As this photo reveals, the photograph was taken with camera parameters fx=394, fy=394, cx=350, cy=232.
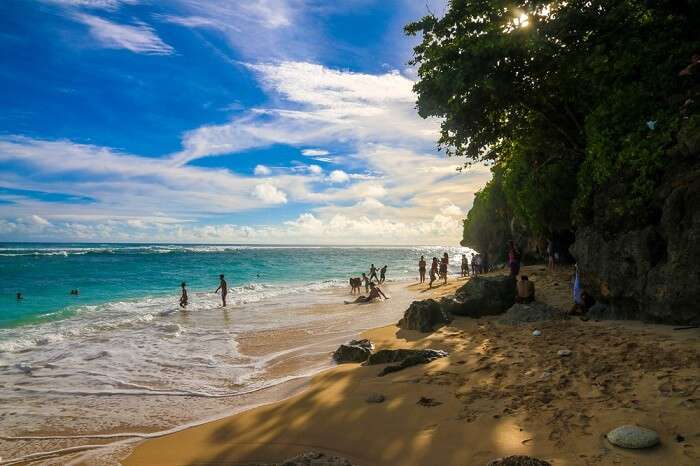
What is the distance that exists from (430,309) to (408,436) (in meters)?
7.48

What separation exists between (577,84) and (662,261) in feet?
23.9

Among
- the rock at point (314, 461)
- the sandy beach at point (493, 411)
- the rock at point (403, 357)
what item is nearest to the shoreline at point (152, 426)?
the sandy beach at point (493, 411)

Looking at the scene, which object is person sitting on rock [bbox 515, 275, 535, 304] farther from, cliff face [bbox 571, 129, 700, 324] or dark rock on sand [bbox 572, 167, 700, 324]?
cliff face [bbox 571, 129, 700, 324]

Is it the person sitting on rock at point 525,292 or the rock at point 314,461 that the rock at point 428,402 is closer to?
the rock at point 314,461

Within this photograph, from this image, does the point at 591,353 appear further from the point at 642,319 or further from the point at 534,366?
the point at 642,319

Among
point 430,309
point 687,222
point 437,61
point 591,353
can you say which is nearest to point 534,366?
point 591,353

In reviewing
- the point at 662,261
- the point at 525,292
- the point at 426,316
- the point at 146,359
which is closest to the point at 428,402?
the point at 426,316

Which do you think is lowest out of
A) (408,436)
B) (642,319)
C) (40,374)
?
(40,374)

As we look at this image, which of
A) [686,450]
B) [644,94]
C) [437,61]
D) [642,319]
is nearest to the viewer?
[686,450]

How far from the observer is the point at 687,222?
8.45m

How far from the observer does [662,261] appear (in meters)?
9.12

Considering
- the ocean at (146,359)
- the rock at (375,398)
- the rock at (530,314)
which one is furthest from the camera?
the rock at (530,314)

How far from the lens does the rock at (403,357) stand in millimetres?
8859

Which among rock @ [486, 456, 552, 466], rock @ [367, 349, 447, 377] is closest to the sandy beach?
rock @ [367, 349, 447, 377]
